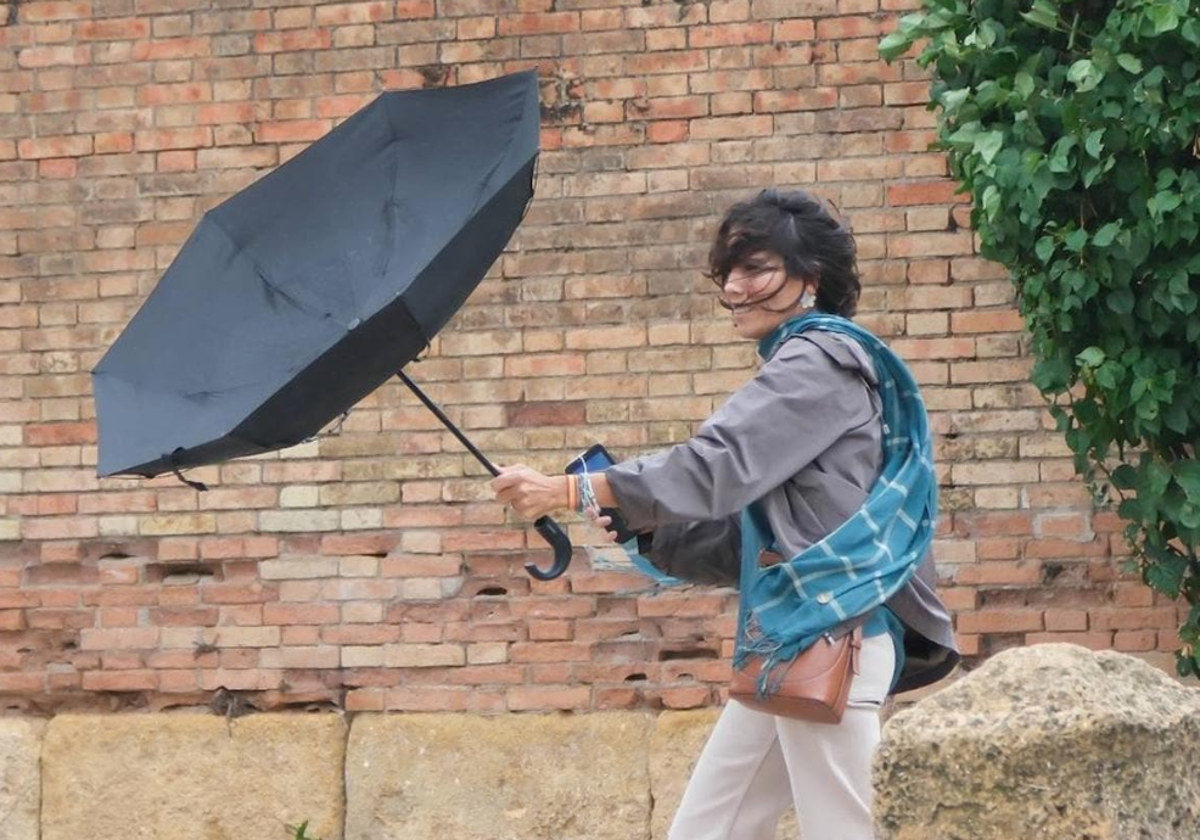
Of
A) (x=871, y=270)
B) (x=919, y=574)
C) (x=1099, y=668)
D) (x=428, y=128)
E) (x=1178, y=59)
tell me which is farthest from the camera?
(x=871, y=270)

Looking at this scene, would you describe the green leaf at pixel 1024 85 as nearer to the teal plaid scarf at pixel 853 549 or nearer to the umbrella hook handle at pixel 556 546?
the teal plaid scarf at pixel 853 549

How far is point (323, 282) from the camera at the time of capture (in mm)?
4402

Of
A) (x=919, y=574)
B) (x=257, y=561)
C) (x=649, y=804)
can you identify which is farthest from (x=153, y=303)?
(x=649, y=804)

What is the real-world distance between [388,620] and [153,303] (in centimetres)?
212

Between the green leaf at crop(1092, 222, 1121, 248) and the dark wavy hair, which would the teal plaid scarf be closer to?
the dark wavy hair

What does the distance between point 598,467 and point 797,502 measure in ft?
1.28

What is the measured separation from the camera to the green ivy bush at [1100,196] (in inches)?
210

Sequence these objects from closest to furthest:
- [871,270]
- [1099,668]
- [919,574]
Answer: [1099,668], [919,574], [871,270]

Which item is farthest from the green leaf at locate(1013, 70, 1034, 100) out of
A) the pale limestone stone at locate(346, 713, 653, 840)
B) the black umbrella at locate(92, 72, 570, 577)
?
the pale limestone stone at locate(346, 713, 653, 840)

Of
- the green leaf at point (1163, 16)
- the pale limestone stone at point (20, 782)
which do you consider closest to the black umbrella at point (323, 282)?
the green leaf at point (1163, 16)

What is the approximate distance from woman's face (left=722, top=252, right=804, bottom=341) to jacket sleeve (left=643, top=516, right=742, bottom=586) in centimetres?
42

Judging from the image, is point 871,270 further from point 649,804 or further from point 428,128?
point 428,128

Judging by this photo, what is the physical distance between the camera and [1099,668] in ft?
11.4

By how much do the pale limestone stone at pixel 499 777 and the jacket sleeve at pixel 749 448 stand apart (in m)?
2.46
